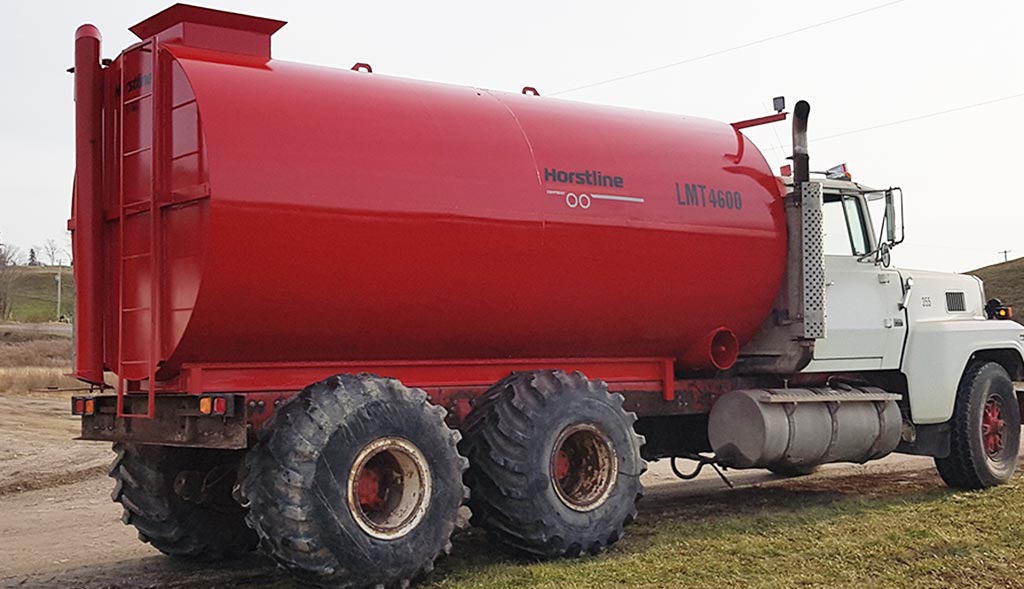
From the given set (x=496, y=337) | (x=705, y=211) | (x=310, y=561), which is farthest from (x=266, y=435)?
(x=705, y=211)

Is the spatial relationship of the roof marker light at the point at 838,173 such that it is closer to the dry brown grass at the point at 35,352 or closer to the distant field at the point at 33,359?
Result: the distant field at the point at 33,359

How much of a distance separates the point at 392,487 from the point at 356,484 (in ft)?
1.44

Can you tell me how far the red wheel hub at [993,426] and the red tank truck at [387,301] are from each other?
2.59 m

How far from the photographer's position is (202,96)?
279 inches

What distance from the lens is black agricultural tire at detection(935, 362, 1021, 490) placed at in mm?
11148

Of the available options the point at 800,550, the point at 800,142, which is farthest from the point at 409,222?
the point at 800,142

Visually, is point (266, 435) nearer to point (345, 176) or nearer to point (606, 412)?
point (345, 176)

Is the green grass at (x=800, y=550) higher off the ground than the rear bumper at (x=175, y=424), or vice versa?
the rear bumper at (x=175, y=424)

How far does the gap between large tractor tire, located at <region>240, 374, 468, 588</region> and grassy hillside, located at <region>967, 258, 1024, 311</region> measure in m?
41.6

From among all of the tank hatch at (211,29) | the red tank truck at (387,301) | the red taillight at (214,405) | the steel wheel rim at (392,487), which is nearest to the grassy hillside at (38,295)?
the red tank truck at (387,301)

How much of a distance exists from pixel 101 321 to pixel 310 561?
8.15 ft

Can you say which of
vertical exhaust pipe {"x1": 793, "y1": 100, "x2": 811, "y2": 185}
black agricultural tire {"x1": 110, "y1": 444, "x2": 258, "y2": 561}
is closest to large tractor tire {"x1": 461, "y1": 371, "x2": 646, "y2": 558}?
black agricultural tire {"x1": 110, "y1": 444, "x2": 258, "y2": 561}

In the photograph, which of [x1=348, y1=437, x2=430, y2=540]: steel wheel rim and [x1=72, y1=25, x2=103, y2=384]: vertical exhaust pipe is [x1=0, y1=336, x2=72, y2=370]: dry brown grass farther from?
[x1=348, y1=437, x2=430, y2=540]: steel wheel rim

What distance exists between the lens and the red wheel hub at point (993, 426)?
1150 centimetres
